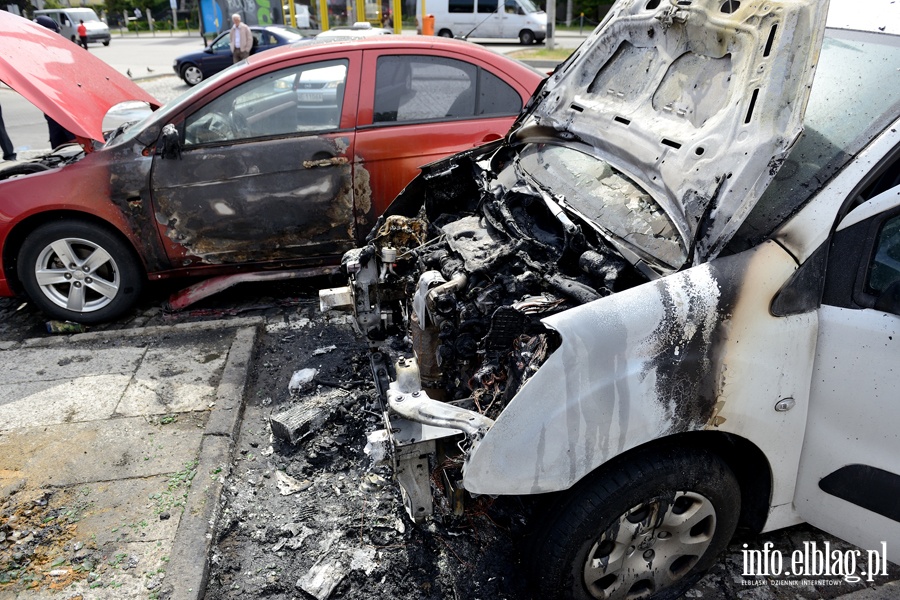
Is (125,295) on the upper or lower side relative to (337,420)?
upper

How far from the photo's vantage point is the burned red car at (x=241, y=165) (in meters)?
4.62

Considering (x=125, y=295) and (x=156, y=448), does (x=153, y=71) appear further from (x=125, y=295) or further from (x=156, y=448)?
(x=156, y=448)

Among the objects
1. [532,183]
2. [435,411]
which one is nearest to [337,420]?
[435,411]

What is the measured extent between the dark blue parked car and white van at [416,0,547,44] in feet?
31.9

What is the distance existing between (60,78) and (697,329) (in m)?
4.84

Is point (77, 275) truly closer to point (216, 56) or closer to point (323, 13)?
point (216, 56)

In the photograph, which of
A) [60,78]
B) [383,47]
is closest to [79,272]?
[60,78]

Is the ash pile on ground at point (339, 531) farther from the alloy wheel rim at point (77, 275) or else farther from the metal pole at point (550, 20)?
the metal pole at point (550, 20)

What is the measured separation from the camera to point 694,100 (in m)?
2.85

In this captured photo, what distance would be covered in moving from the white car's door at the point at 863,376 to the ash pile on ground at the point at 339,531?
1.19 metres

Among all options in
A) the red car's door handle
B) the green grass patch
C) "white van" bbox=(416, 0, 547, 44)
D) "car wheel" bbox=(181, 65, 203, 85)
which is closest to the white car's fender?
the red car's door handle

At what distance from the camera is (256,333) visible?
4699 mm

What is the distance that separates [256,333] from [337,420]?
4.18 feet

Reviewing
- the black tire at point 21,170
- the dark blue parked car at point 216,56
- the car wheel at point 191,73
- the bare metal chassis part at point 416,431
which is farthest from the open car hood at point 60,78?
the car wheel at point 191,73
